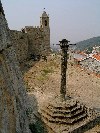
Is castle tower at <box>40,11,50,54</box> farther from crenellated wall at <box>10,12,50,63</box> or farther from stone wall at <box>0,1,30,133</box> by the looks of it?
stone wall at <box>0,1,30,133</box>

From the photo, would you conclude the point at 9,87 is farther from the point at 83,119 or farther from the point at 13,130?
the point at 83,119

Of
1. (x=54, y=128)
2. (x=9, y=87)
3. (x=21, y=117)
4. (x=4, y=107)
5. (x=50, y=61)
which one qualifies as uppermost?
(x=50, y=61)

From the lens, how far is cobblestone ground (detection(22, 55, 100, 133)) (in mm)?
15781

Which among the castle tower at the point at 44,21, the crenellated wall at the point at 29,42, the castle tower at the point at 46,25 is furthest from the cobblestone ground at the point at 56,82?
the castle tower at the point at 44,21

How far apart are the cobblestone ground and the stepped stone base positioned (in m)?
2.42

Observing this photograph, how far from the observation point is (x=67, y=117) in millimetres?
10625

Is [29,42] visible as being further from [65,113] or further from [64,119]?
[64,119]

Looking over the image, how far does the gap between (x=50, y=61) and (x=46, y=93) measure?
8.96 metres

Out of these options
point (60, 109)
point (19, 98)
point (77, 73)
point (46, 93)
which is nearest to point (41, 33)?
point (77, 73)

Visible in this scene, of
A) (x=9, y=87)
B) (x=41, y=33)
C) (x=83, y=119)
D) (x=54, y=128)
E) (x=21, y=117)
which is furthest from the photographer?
(x=41, y=33)

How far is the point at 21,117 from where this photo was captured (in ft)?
13.6

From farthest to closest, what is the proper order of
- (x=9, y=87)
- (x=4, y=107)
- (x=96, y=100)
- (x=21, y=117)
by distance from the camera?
(x=96, y=100) → (x=21, y=117) → (x=9, y=87) → (x=4, y=107)

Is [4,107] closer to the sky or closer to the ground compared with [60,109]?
closer to the sky

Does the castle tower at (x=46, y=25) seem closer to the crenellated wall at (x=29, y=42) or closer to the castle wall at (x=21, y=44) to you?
the crenellated wall at (x=29, y=42)
